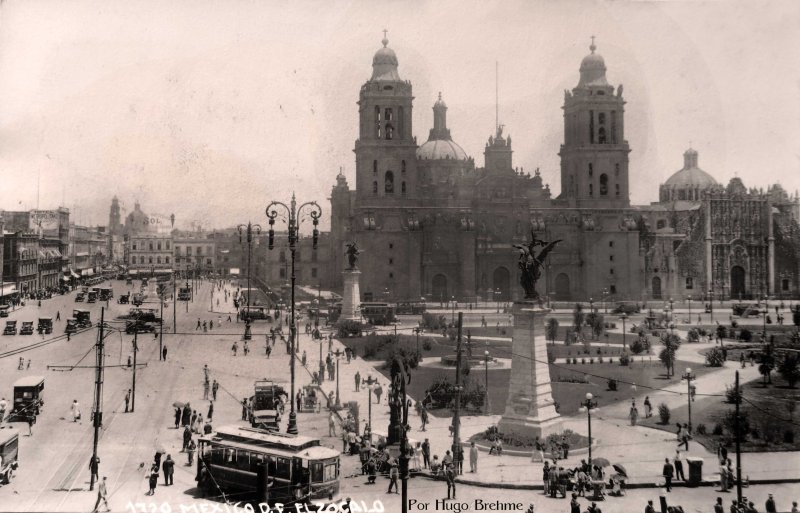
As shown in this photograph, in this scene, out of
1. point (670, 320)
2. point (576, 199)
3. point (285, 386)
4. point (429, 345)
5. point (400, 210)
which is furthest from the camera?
point (576, 199)

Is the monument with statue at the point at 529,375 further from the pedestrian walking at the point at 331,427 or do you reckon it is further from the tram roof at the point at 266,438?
the tram roof at the point at 266,438

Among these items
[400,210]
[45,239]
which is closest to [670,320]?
[400,210]

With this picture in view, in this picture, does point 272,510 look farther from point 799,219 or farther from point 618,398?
point 799,219

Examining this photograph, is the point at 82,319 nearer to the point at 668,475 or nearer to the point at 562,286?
Answer: the point at 668,475

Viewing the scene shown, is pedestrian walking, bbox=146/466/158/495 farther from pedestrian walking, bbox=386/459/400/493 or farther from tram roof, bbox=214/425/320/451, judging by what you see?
pedestrian walking, bbox=386/459/400/493

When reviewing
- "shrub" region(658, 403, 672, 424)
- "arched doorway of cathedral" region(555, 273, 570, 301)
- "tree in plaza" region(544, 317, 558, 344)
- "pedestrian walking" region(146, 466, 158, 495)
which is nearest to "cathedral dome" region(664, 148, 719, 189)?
"arched doorway of cathedral" region(555, 273, 570, 301)

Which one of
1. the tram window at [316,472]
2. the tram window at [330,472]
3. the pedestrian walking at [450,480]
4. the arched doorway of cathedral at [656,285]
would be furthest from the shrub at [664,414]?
the arched doorway of cathedral at [656,285]
